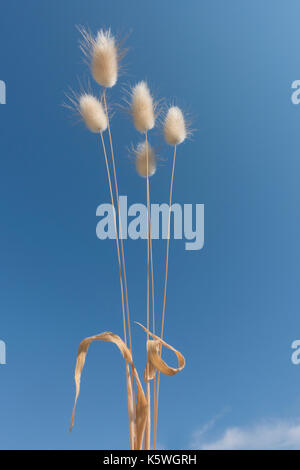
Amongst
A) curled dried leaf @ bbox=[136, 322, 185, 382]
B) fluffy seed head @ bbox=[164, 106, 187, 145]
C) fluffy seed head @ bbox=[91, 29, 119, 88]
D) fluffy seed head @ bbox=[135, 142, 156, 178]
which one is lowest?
curled dried leaf @ bbox=[136, 322, 185, 382]

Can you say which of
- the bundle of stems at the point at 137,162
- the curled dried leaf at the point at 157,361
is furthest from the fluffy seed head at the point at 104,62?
the curled dried leaf at the point at 157,361

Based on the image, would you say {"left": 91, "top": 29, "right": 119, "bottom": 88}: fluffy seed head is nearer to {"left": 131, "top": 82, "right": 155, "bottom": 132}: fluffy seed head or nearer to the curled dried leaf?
{"left": 131, "top": 82, "right": 155, "bottom": 132}: fluffy seed head

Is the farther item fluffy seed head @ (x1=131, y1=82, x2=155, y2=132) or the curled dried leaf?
fluffy seed head @ (x1=131, y1=82, x2=155, y2=132)

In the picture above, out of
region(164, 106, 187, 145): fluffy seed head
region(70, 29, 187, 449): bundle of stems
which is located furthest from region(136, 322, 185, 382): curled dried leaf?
region(164, 106, 187, 145): fluffy seed head

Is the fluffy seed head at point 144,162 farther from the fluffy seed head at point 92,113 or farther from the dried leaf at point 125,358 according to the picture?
the dried leaf at point 125,358

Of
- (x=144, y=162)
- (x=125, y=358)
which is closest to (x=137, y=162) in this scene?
(x=144, y=162)
